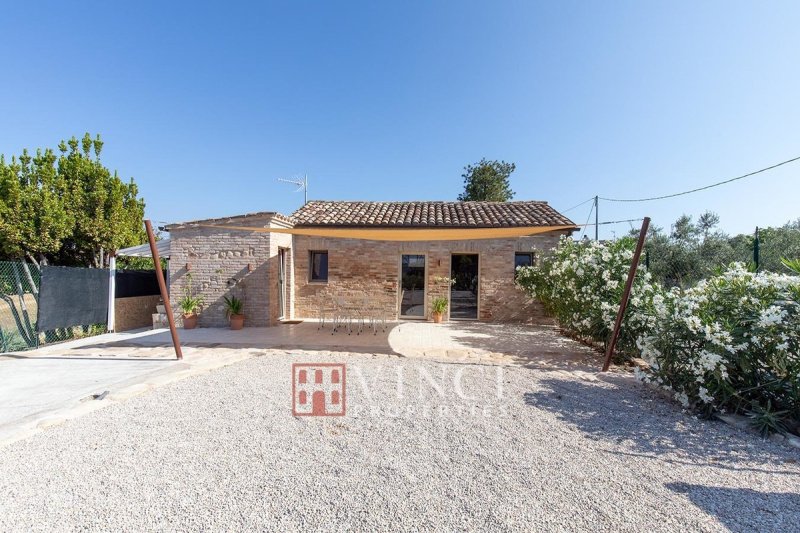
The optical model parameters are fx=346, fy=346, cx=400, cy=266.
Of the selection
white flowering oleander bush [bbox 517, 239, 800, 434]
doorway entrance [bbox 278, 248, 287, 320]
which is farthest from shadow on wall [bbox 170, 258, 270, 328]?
white flowering oleander bush [bbox 517, 239, 800, 434]

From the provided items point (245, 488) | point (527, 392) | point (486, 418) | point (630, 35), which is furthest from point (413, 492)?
point (630, 35)

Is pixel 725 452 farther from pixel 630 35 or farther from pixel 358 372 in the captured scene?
pixel 630 35

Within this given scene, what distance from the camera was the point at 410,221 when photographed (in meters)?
12.4

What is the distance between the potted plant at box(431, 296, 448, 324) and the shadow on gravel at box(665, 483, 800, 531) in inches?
362

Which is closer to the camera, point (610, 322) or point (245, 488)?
point (245, 488)

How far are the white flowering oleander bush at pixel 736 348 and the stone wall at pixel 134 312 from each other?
43.9 feet

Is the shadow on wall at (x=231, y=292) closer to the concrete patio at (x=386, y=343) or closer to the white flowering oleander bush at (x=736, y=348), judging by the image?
the concrete patio at (x=386, y=343)

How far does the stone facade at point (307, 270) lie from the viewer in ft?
36.1

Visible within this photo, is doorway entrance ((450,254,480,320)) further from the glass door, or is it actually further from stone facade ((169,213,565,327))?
the glass door

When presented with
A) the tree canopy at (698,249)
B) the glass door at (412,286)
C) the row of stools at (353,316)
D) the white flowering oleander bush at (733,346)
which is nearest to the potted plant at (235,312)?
the row of stools at (353,316)

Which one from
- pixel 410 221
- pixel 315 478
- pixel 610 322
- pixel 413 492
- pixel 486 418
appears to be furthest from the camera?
pixel 410 221

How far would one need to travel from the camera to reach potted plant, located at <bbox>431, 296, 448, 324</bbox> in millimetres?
12133

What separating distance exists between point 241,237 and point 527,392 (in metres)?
9.49

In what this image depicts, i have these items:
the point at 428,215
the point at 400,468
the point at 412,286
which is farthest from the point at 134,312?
the point at 400,468
